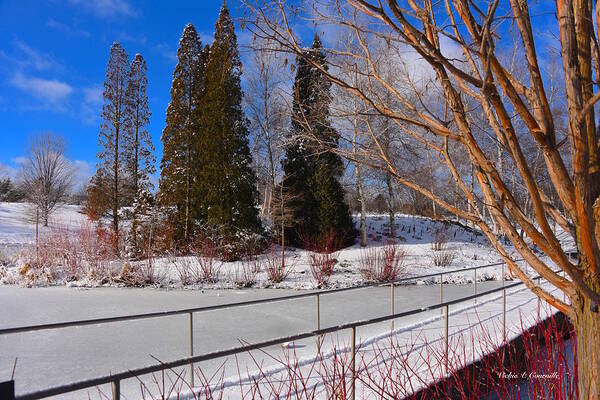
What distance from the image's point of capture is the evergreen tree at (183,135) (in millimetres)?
20484

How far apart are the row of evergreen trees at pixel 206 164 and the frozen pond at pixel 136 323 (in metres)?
7.99

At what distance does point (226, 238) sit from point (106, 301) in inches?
329

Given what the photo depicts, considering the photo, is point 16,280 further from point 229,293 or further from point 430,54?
point 430,54

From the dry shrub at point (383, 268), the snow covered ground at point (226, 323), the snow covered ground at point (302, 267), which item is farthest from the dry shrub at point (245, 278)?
the dry shrub at point (383, 268)

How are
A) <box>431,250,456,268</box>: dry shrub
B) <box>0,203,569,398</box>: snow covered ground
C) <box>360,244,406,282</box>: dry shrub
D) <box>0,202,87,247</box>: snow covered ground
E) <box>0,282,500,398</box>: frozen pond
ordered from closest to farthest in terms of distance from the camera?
<box>0,203,569,398</box>: snow covered ground, <box>0,282,500,398</box>: frozen pond, <box>360,244,406,282</box>: dry shrub, <box>431,250,456,268</box>: dry shrub, <box>0,202,87,247</box>: snow covered ground

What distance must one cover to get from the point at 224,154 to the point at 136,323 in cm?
1288

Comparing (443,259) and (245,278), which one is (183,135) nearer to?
(245,278)

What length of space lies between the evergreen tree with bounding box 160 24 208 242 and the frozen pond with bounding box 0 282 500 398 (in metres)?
8.89

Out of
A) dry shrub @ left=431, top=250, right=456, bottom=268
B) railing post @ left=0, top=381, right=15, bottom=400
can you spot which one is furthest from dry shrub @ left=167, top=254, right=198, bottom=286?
railing post @ left=0, top=381, right=15, bottom=400

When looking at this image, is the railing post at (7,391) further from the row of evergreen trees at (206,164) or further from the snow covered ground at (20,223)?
the snow covered ground at (20,223)

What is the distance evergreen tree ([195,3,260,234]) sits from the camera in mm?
18859

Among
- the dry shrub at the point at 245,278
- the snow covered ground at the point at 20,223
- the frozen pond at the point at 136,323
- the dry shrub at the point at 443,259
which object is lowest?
the frozen pond at the point at 136,323

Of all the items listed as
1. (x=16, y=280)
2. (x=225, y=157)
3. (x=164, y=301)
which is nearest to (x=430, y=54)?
(x=164, y=301)

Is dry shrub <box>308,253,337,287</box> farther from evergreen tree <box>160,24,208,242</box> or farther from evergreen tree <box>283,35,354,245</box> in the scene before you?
evergreen tree <box>160,24,208,242</box>
